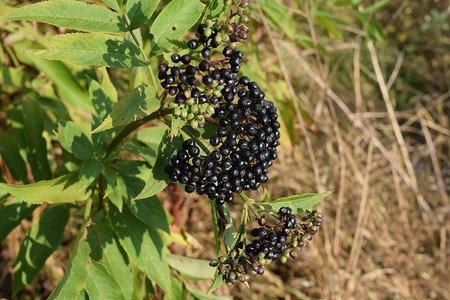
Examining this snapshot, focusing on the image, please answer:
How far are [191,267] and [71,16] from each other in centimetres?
183

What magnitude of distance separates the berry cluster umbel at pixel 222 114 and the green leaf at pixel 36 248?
1129 millimetres

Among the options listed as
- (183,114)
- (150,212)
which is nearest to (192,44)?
(183,114)

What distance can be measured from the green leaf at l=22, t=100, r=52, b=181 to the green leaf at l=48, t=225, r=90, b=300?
777mm

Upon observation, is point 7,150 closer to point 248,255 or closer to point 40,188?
point 40,188

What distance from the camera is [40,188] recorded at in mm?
1944

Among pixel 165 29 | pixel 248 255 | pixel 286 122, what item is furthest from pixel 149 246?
pixel 286 122

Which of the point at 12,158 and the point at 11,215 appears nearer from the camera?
the point at 11,215

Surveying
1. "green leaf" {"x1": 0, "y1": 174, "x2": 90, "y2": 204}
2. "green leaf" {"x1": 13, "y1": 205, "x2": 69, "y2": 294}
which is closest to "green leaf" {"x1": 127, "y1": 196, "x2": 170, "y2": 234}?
"green leaf" {"x1": 0, "y1": 174, "x2": 90, "y2": 204}

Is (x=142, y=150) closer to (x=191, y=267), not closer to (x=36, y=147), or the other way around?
(x=36, y=147)

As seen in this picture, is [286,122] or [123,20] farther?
[286,122]

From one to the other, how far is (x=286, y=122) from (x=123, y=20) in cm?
211

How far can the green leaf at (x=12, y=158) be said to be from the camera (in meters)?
2.71

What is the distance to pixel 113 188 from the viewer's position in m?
2.10

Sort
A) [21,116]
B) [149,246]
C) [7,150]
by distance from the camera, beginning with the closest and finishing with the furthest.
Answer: [149,246] < [7,150] < [21,116]
